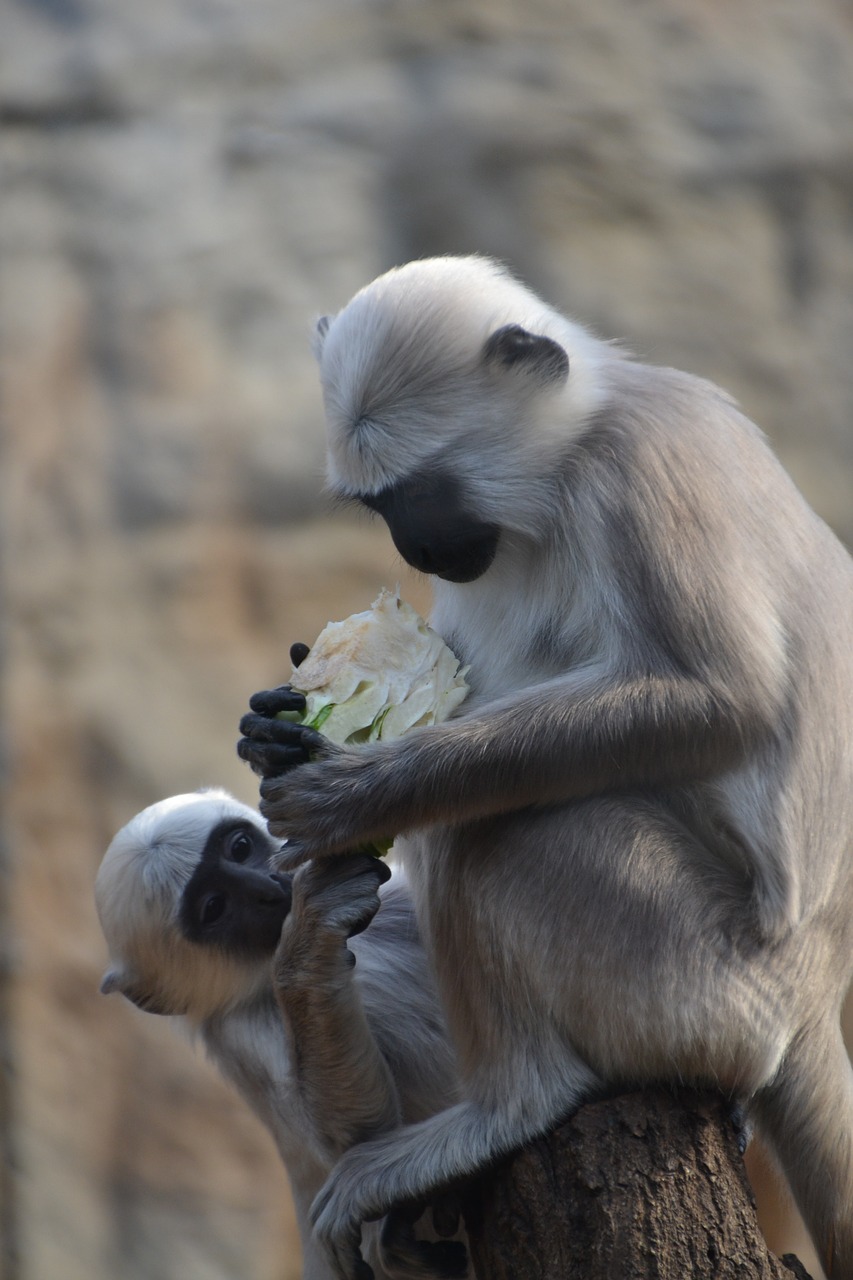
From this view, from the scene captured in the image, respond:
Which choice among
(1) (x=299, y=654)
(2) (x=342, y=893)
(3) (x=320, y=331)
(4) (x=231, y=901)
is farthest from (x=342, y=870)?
(3) (x=320, y=331)

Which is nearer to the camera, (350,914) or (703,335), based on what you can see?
(350,914)

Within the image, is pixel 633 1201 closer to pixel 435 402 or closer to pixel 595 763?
pixel 595 763

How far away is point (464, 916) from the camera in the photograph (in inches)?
99.7

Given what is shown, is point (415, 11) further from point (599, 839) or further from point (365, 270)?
point (599, 839)

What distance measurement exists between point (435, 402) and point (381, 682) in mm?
594

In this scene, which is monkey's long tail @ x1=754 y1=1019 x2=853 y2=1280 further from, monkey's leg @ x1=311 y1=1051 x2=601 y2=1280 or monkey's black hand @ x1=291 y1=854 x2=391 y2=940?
monkey's black hand @ x1=291 y1=854 x2=391 y2=940

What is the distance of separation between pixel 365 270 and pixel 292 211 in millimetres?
430

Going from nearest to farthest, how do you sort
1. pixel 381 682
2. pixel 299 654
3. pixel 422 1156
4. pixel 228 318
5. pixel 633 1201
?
pixel 633 1201, pixel 422 1156, pixel 381 682, pixel 299 654, pixel 228 318

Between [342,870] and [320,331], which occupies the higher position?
[320,331]

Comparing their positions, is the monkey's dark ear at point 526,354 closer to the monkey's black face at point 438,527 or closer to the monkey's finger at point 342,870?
the monkey's black face at point 438,527

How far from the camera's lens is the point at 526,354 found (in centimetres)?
276

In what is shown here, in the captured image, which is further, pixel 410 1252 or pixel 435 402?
pixel 435 402

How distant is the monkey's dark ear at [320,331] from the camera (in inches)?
126

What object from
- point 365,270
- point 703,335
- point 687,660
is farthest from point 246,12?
point 687,660
